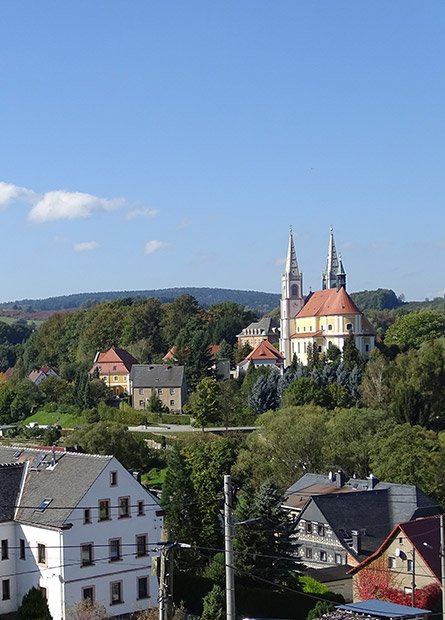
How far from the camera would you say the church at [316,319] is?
9794cm

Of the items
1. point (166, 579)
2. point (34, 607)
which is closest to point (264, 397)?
point (34, 607)

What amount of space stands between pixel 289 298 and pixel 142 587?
76297mm

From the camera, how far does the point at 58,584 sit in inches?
1296

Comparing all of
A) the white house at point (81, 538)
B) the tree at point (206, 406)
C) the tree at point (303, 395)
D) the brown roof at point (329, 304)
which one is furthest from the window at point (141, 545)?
the brown roof at point (329, 304)

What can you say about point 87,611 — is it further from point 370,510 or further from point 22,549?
point 370,510

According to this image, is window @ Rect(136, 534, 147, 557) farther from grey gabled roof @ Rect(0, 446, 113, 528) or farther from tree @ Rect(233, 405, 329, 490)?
tree @ Rect(233, 405, 329, 490)

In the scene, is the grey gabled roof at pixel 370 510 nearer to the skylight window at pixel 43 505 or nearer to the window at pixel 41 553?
the skylight window at pixel 43 505

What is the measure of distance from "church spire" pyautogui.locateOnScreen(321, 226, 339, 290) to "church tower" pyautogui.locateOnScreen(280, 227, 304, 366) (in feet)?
33.9

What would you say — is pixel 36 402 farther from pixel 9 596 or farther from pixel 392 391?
pixel 9 596

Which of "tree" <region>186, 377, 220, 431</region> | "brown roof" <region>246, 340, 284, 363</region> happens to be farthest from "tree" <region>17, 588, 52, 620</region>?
"brown roof" <region>246, 340, 284, 363</region>

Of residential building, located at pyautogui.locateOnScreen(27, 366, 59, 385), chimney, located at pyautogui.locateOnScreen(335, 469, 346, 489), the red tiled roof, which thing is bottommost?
the red tiled roof

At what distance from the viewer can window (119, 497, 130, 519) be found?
34.7 metres

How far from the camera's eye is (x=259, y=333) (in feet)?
399

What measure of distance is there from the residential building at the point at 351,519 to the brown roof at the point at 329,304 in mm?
48740
